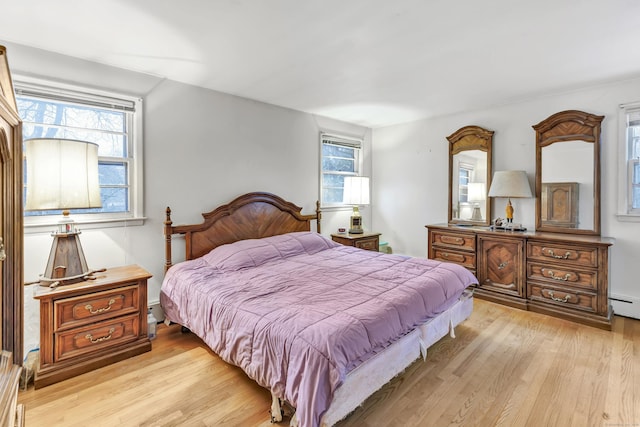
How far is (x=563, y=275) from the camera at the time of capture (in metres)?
3.09

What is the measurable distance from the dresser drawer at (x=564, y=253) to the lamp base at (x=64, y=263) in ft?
13.3

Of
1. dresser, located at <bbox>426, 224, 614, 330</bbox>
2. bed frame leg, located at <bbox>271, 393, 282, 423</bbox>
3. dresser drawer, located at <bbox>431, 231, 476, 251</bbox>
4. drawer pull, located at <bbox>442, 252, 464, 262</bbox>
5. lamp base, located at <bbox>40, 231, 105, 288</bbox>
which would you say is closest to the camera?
bed frame leg, located at <bbox>271, 393, 282, 423</bbox>

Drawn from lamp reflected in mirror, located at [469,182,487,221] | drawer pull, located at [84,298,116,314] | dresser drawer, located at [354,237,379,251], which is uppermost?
lamp reflected in mirror, located at [469,182,487,221]

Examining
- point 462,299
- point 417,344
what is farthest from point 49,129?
point 462,299

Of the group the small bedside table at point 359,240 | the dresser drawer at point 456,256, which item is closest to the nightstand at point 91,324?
the small bedside table at point 359,240

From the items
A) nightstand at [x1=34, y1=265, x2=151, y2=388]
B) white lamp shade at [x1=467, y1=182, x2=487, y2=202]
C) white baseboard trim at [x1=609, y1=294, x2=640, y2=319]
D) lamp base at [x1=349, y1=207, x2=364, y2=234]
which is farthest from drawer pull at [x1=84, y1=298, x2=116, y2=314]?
white baseboard trim at [x1=609, y1=294, x2=640, y2=319]

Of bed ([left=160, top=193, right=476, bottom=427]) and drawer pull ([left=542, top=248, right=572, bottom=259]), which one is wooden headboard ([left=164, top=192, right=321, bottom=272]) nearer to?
bed ([left=160, top=193, right=476, bottom=427])

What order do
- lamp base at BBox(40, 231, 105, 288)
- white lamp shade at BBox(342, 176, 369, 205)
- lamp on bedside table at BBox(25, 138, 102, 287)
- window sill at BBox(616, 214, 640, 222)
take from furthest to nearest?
white lamp shade at BBox(342, 176, 369, 205)
window sill at BBox(616, 214, 640, 222)
lamp base at BBox(40, 231, 105, 288)
lamp on bedside table at BBox(25, 138, 102, 287)

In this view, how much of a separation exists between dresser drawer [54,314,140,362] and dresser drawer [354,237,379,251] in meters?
2.69

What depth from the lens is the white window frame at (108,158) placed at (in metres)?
2.37

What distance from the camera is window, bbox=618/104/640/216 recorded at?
3.07m

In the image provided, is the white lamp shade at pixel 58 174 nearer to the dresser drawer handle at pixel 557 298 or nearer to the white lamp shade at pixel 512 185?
the white lamp shade at pixel 512 185

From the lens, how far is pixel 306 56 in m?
2.55

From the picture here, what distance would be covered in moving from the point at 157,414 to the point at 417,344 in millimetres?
1640
